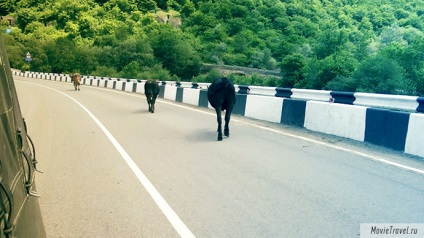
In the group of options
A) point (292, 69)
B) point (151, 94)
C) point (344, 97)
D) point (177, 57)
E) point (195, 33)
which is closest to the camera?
point (344, 97)

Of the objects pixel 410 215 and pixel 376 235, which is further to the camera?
pixel 410 215

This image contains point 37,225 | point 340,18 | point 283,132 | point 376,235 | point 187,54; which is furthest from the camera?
point 340,18

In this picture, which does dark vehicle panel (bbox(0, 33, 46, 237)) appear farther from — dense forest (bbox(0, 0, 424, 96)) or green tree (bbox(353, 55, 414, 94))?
dense forest (bbox(0, 0, 424, 96))

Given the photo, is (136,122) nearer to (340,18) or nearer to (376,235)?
(376,235)

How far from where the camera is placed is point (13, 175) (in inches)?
92.5

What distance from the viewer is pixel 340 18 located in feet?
431

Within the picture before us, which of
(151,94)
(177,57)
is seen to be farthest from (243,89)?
(177,57)

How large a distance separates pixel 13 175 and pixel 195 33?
5542 inches

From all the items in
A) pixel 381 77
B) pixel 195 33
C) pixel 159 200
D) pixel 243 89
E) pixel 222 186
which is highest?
pixel 195 33

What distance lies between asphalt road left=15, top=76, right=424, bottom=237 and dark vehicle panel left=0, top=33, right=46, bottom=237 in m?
1.45

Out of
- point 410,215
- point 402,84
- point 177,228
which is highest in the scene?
point 402,84

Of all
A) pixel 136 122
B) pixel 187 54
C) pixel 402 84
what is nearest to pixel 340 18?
pixel 187 54

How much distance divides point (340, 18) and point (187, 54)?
2118 inches

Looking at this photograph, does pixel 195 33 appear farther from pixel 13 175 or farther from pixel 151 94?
pixel 13 175
